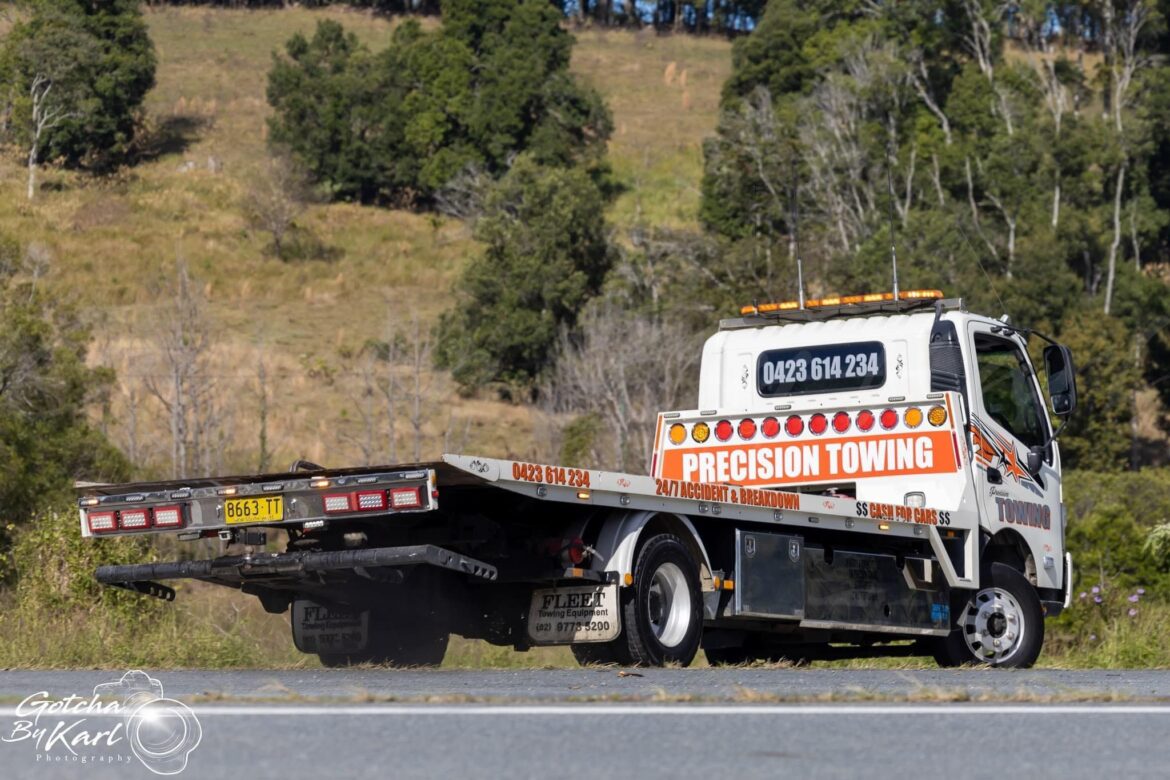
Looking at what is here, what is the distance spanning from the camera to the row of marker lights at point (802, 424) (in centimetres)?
1334

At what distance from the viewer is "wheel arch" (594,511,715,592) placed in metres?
10.7

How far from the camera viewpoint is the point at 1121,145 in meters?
48.6

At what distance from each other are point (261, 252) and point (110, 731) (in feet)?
177

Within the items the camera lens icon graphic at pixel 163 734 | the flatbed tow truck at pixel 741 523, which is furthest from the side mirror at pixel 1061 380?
the camera lens icon graphic at pixel 163 734

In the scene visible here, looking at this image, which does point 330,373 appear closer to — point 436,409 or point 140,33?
point 436,409

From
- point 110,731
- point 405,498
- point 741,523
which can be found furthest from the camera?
point 741,523

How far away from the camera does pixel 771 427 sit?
45.4 ft

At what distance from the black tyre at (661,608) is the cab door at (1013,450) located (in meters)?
3.15

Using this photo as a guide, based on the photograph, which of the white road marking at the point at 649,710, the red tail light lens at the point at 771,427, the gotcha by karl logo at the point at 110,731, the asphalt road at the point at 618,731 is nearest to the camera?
the asphalt road at the point at 618,731

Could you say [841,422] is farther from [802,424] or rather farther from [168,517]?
[168,517]

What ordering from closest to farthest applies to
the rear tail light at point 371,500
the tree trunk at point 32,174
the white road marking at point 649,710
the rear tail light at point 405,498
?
1. the white road marking at point 649,710
2. the rear tail light at point 405,498
3. the rear tail light at point 371,500
4. the tree trunk at point 32,174

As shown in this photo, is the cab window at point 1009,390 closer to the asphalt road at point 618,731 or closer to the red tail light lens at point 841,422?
the red tail light lens at point 841,422

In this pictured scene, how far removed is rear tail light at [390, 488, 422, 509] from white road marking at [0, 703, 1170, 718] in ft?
8.39

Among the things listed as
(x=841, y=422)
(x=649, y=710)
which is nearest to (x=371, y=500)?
(x=649, y=710)
